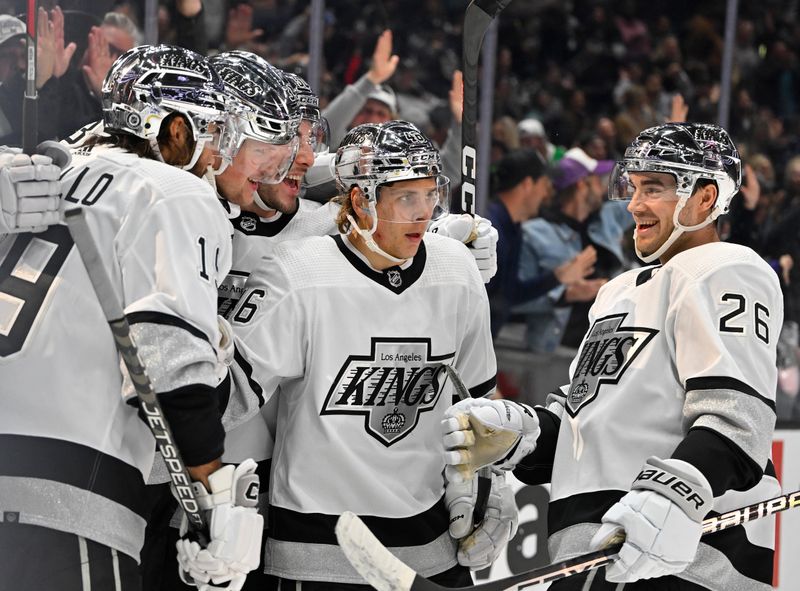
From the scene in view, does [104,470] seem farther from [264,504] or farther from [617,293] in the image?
[617,293]

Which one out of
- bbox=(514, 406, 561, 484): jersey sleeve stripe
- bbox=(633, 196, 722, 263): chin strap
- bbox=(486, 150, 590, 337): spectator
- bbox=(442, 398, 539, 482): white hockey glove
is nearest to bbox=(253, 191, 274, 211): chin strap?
bbox=(442, 398, 539, 482): white hockey glove

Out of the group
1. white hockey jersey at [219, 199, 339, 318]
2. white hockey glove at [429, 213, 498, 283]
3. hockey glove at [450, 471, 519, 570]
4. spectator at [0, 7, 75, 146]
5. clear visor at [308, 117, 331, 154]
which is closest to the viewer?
hockey glove at [450, 471, 519, 570]

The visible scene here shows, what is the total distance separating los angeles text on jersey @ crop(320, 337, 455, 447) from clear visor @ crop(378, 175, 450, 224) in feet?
0.76

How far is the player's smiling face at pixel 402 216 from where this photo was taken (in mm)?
2229

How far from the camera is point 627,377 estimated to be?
2.12 m

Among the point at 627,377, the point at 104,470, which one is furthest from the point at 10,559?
the point at 627,377

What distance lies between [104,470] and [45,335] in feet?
0.74

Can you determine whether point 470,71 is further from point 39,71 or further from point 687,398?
point 39,71

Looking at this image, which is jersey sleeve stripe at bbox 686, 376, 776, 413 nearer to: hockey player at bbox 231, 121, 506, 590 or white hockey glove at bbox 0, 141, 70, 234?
hockey player at bbox 231, 121, 506, 590

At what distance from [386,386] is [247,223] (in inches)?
→ 21.4

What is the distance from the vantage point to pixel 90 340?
1791mm

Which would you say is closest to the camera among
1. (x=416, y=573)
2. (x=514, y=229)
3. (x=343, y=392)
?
(x=416, y=573)

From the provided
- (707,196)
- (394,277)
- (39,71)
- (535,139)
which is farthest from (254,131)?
(535,139)

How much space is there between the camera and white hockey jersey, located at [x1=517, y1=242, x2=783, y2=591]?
6.47 ft
